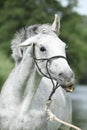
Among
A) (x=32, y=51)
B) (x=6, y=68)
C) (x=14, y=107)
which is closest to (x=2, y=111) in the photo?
(x=14, y=107)

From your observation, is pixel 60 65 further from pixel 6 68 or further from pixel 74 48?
pixel 74 48

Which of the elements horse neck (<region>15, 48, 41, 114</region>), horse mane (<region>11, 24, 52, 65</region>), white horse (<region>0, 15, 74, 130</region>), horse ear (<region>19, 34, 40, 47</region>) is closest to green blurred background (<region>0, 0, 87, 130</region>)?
horse mane (<region>11, 24, 52, 65</region>)

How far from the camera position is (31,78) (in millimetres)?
9156

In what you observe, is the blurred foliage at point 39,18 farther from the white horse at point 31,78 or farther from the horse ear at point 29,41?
the horse ear at point 29,41

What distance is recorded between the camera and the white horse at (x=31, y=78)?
28.7 ft

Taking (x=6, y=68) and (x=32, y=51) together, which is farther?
(x=6, y=68)

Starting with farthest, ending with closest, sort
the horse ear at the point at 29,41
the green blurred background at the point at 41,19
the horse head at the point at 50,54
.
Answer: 1. the green blurred background at the point at 41,19
2. the horse ear at the point at 29,41
3. the horse head at the point at 50,54

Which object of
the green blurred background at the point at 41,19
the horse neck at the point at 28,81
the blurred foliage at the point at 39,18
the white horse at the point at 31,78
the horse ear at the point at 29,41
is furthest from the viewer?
the blurred foliage at the point at 39,18

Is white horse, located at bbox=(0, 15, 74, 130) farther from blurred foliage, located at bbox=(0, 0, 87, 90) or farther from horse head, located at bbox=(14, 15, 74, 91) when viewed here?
blurred foliage, located at bbox=(0, 0, 87, 90)

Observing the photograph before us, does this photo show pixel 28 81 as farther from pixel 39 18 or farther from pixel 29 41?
pixel 39 18

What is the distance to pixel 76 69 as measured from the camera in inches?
2031

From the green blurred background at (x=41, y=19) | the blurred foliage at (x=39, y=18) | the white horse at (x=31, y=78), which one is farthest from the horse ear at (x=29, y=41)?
the blurred foliage at (x=39, y=18)

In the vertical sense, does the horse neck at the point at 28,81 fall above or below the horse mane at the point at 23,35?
below

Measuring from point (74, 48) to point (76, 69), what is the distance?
171 centimetres
